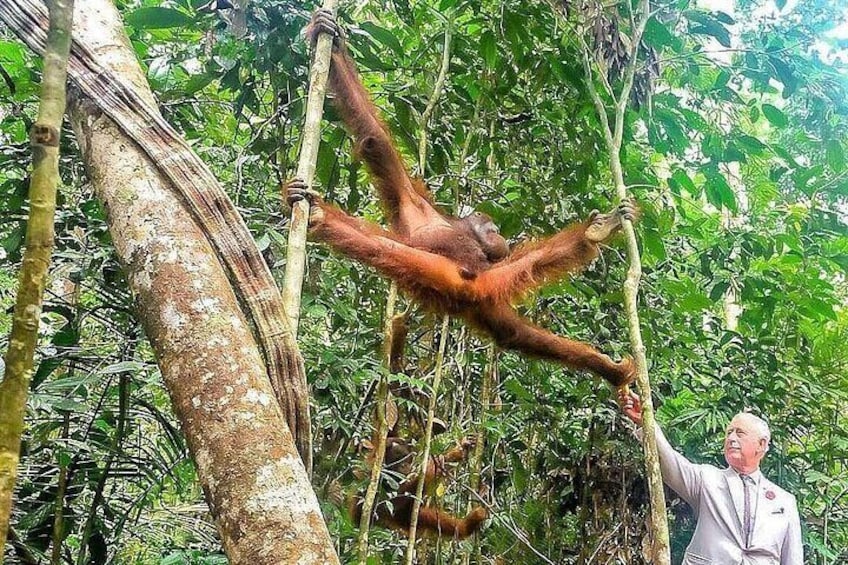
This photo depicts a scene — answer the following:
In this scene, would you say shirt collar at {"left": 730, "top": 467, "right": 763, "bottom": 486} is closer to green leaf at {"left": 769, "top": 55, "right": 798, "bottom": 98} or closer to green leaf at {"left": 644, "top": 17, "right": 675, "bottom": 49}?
green leaf at {"left": 769, "top": 55, "right": 798, "bottom": 98}

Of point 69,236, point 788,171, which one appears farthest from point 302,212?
point 788,171

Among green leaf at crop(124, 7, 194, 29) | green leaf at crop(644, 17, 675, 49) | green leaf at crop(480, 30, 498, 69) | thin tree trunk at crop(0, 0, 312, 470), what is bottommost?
thin tree trunk at crop(0, 0, 312, 470)

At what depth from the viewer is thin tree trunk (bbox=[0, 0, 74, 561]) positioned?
74 cm

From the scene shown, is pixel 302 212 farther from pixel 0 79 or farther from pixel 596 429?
pixel 596 429

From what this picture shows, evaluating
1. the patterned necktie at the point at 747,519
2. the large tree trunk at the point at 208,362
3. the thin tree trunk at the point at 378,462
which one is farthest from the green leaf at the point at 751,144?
the large tree trunk at the point at 208,362

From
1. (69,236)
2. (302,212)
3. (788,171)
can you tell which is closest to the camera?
(302,212)

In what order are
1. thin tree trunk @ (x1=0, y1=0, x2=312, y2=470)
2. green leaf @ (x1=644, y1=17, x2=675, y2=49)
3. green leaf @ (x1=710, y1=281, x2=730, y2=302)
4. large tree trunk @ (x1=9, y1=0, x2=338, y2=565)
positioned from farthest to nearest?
green leaf @ (x1=710, y1=281, x2=730, y2=302)
green leaf @ (x1=644, y1=17, x2=675, y2=49)
thin tree trunk @ (x1=0, y1=0, x2=312, y2=470)
large tree trunk @ (x1=9, y1=0, x2=338, y2=565)

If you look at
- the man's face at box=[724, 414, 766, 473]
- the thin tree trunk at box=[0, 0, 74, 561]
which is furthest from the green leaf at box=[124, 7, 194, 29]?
the man's face at box=[724, 414, 766, 473]

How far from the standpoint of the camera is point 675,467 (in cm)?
292

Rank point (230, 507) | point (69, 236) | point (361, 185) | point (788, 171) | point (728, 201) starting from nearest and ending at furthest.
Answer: point (230, 507) → point (69, 236) → point (728, 201) → point (361, 185) → point (788, 171)

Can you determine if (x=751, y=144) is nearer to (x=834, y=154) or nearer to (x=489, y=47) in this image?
(x=834, y=154)

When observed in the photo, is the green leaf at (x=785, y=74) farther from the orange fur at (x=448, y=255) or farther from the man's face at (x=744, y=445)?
the man's face at (x=744, y=445)

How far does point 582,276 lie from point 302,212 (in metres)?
2.09

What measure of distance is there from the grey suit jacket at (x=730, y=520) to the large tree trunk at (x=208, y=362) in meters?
2.17
